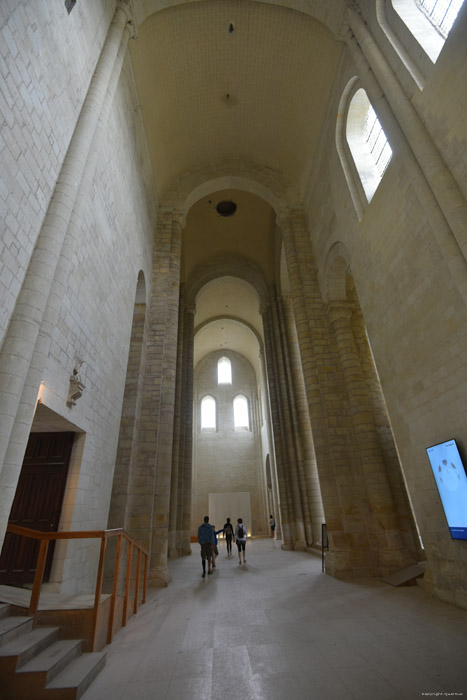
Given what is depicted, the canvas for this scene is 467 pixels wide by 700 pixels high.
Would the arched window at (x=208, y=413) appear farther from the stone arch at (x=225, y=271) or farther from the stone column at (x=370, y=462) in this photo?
the stone column at (x=370, y=462)

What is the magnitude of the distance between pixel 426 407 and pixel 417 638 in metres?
2.98

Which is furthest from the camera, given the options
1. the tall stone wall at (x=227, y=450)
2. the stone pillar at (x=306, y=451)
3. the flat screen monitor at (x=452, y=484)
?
the tall stone wall at (x=227, y=450)

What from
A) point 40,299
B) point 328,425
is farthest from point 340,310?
point 40,299

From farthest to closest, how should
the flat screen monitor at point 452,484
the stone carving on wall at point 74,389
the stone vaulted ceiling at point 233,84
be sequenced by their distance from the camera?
1. the stone vaulted ceiling at point 233,84
2. the stone carving on wall at point 74,389
3. the flat screen monitor at point 452,484

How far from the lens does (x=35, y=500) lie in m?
5.16

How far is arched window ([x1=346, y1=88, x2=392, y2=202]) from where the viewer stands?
771 cm

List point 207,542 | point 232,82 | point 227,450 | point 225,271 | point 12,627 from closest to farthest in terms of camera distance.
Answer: point 12,627
point 207,542
point 232,82
point 225,271
point 227,450

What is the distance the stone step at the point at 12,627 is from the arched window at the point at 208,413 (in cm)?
2029

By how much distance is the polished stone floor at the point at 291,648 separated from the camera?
2.74 m

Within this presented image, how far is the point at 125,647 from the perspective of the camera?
3707 mm

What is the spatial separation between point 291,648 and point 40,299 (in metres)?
4.60

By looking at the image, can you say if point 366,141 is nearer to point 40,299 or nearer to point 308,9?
point 308,9

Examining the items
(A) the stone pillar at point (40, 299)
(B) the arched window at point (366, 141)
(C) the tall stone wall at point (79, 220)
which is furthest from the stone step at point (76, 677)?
(B) the arched window at point (366, 141)

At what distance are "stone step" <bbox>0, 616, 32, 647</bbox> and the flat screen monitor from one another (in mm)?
5166
